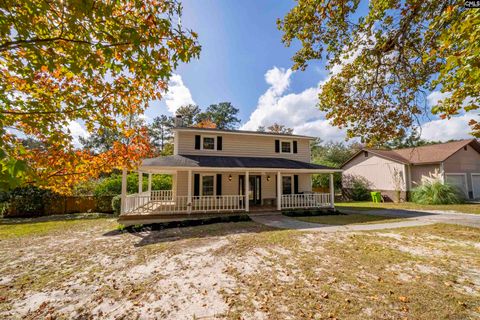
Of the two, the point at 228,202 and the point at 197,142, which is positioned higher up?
the point at 197,142

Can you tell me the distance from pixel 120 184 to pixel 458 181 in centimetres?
2867

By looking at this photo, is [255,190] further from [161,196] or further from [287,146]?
[161,196]

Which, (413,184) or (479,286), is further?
(413,184)

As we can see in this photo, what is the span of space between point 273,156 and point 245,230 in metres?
7.73

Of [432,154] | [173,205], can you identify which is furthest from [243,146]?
[432,154]

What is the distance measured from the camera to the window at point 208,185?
12.7 metres

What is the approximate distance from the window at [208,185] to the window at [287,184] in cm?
502

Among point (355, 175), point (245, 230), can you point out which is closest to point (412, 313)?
point (245, 230)

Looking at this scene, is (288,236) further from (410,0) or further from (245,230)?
(410,0)

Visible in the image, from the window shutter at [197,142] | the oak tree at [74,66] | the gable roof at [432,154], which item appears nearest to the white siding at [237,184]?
the window shutter at [197,142]

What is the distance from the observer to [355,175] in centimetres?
2317

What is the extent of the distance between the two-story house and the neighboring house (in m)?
10.4

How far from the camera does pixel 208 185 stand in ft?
42.1

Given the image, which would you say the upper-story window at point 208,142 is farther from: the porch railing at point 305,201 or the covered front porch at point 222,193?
the porch railing at point 305,201
